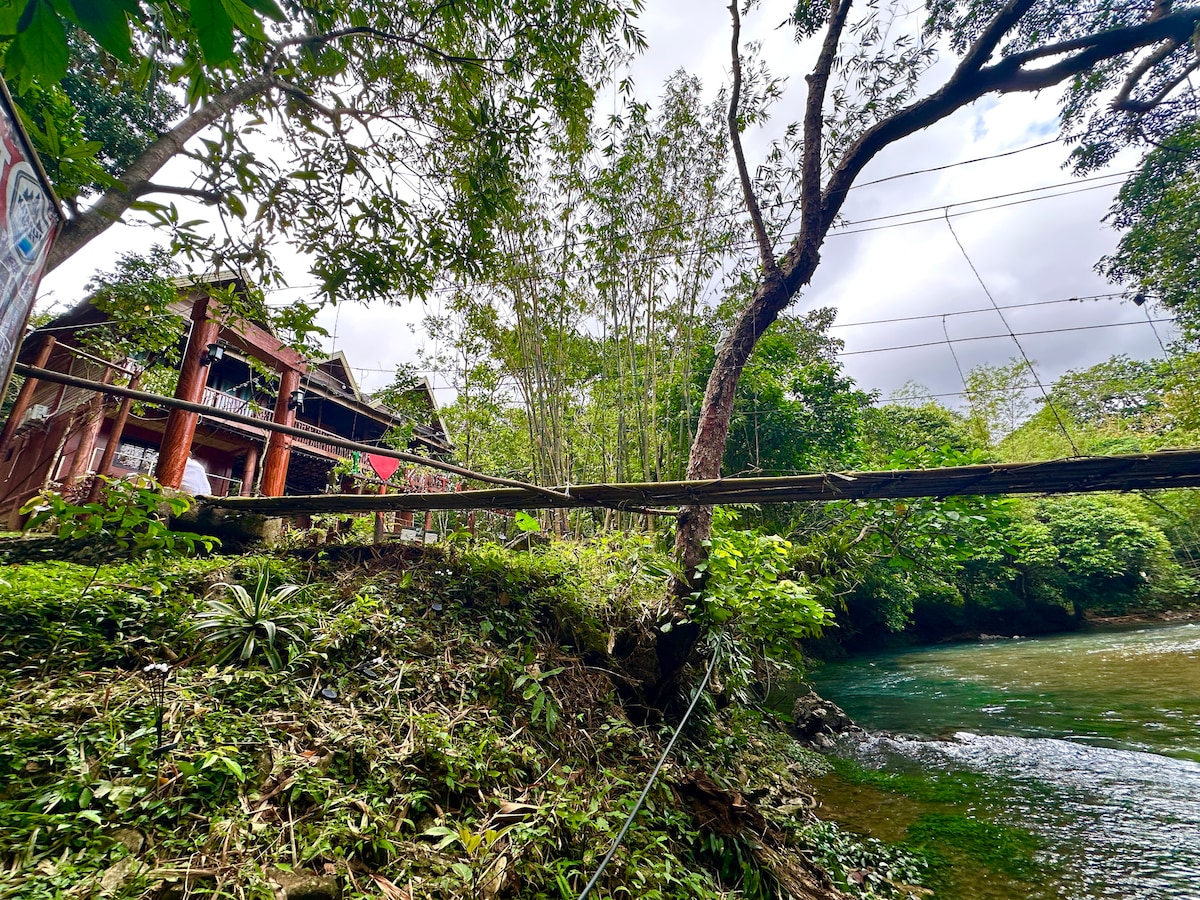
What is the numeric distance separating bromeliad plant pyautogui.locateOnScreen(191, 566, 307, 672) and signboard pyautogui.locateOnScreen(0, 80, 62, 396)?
7.46 ft

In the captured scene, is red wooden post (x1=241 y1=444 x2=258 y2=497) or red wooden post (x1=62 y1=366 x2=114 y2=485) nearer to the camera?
red wooden post (x1=62 y1=366 x2=114 y2=485)

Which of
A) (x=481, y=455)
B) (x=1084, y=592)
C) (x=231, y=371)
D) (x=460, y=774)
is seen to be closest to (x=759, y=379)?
(x=481, y=455)

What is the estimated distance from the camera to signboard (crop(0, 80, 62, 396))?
765mm

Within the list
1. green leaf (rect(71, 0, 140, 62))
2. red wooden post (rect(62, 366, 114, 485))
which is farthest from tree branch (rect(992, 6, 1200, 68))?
red wooden post (rect(62, 366, 114, 485))

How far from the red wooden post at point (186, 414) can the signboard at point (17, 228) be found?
6.19 metres

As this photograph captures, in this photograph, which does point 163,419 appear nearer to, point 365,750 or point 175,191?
point 175,191

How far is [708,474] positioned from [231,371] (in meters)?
12.3

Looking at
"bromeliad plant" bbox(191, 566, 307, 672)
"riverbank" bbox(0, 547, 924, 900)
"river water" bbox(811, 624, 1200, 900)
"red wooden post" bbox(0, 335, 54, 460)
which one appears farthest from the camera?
"red wooden post" bbox(0, 335, 54, 460)

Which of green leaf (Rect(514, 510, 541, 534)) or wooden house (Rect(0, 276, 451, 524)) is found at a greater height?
wooden house (Rect(0, 276, 451, 524))

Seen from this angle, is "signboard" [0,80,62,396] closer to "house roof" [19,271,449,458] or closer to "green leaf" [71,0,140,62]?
"green leaf" [71,0,140,62]

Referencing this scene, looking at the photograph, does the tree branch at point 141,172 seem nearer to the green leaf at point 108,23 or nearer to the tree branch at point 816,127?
the green leaf at point 108,23

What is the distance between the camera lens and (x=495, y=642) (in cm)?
327

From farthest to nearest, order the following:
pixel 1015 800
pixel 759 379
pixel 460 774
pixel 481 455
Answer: pixel 481 455 → pixel 759 379 → pixel 1015 800 → pixel 460 774

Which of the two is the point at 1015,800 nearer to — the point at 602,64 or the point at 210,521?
the point at 210,521
